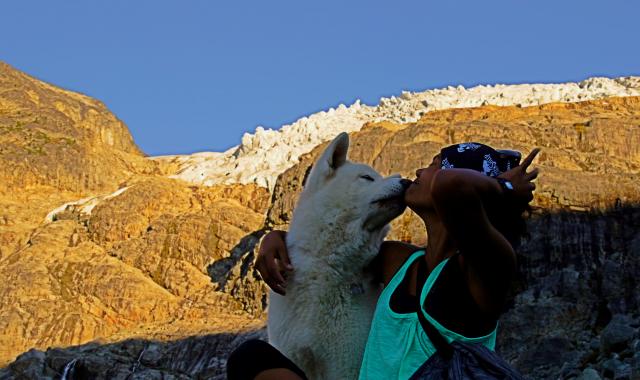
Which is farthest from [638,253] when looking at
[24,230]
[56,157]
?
[56,157]

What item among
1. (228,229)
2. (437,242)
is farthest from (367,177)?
(228,229)

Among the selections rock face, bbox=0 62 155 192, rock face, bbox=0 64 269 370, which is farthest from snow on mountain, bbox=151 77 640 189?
rock face, bbox=0 62 155 192

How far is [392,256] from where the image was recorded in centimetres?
319

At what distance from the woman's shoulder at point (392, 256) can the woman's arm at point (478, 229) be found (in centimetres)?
74

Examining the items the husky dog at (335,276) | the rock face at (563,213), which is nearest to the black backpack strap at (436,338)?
the husky dog at (335,276)

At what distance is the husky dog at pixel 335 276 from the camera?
9.89 ft

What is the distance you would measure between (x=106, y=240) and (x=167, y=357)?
38.0 feet

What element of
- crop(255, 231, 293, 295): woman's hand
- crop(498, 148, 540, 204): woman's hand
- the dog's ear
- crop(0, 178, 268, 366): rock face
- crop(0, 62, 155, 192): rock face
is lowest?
crop(255, 231, 293, 295): woman's hand

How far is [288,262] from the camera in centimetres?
314

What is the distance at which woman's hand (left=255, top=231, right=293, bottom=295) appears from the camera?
10.2 ft

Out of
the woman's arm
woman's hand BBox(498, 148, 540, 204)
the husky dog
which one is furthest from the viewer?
the husky dog

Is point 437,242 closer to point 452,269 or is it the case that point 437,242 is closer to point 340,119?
point 452,269

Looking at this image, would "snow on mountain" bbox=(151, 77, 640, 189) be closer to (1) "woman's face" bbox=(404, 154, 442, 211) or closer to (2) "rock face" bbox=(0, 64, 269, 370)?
(2) "rock face" bbox=(0, 64, 269, 370)

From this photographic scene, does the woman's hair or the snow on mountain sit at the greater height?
the snow on mountain
